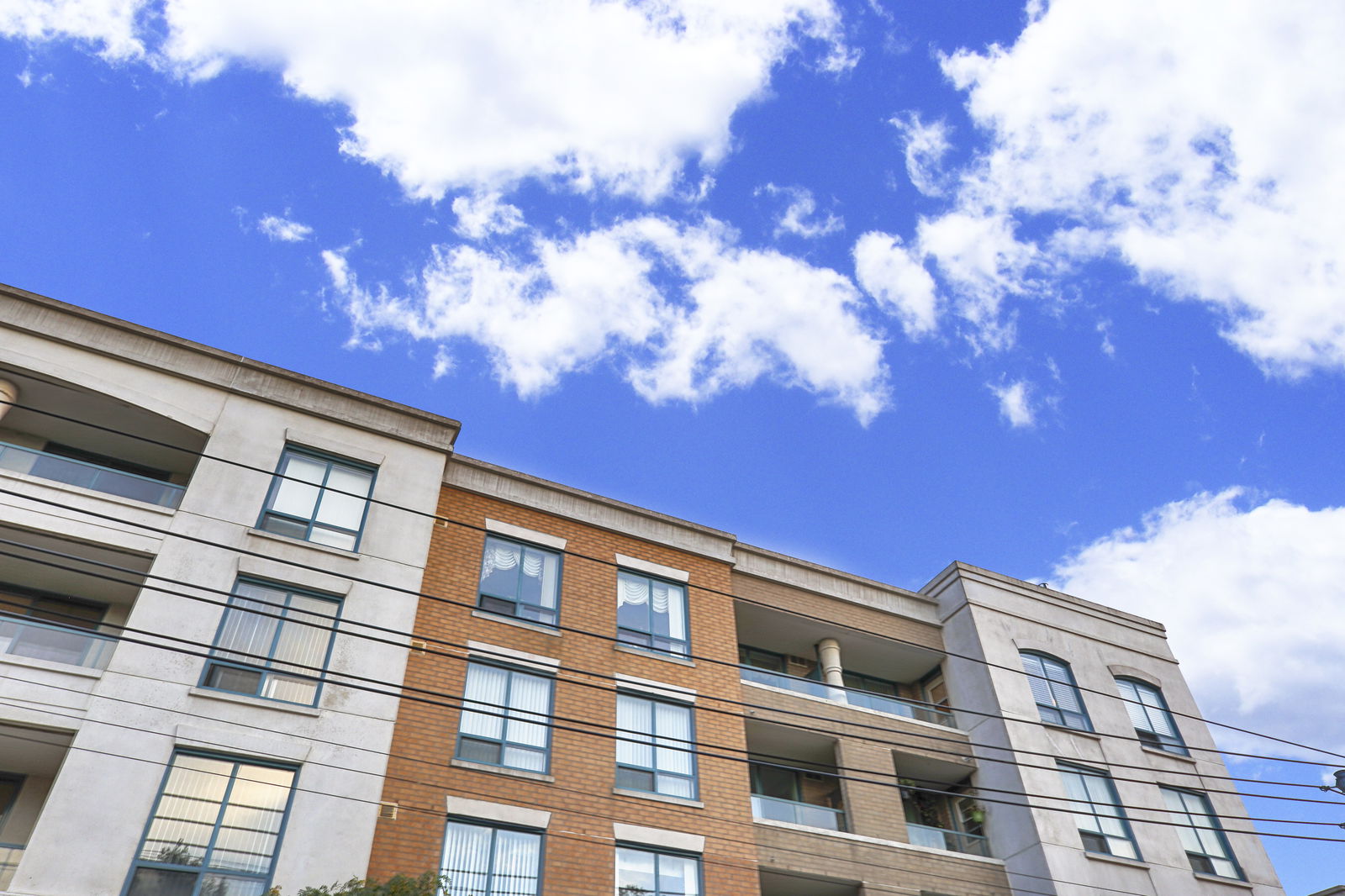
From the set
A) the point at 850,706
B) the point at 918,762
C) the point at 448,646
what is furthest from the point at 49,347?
the point at 918,762

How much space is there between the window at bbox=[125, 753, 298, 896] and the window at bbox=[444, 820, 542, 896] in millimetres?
3158

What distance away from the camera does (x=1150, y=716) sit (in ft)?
95.5

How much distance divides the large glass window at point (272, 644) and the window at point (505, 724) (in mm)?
3059

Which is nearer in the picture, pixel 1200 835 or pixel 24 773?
pixel 24 773

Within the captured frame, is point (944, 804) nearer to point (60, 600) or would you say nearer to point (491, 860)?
point (491, 860)

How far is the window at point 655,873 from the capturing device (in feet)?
64.1

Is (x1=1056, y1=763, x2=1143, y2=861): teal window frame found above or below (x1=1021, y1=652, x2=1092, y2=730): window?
below

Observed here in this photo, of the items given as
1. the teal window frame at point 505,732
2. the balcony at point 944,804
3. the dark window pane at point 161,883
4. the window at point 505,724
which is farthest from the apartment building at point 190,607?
the balcony at point 944,804

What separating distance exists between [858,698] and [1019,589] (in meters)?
6.76

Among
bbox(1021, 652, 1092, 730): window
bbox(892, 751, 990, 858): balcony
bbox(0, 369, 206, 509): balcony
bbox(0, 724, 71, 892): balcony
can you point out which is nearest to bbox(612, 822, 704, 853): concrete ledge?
bbox(892, 751, 990, 858): balcony

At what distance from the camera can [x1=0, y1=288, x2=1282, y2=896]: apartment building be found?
17.1m

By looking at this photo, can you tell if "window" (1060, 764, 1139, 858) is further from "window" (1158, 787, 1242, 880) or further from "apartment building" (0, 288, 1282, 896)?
"window" (1158, 787, 1242, 880)

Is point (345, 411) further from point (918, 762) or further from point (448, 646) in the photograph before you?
point (918, 762)

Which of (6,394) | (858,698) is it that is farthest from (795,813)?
(6,394)
